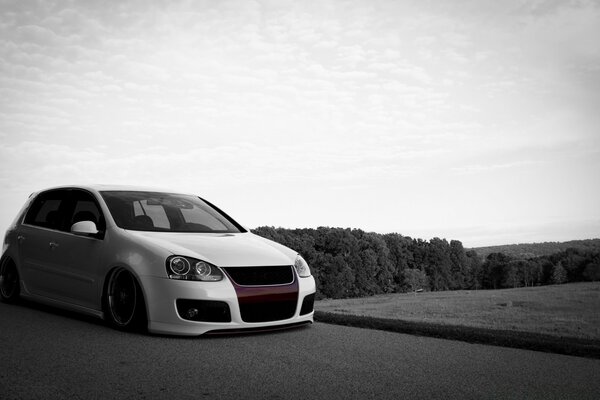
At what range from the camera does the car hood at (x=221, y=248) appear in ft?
21.6

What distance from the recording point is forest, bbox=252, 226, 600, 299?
95.0 m

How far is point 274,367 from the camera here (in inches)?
205

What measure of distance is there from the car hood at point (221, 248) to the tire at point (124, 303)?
489 mm

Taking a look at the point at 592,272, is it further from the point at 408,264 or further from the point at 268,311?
the point at 268,311

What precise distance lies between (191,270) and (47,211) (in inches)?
128

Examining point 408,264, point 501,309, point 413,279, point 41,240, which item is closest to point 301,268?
point 41,240

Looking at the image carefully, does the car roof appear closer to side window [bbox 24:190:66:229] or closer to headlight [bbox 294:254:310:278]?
side window [bbox 24:190:66:229]

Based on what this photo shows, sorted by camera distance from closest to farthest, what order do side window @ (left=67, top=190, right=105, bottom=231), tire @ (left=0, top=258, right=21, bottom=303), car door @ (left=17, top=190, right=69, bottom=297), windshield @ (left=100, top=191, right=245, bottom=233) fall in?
windshield @ (left=100, top=191, right=245, bottom=233)
side window @ (left=67, top=190, right=105, bottom=231)
car door @ (left=17, top=190, right=69, bottom=297)
tire @ (left=0, top=258, right=21, bottom=303)

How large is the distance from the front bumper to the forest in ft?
245

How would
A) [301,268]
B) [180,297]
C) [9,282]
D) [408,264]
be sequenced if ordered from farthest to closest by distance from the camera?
1. [408,264]
2. [9,282]
3. [301,268]
4. [180,297]

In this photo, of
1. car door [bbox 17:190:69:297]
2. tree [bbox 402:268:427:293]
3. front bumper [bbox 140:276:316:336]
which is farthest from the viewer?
tree [bbox 402:268:427:293]

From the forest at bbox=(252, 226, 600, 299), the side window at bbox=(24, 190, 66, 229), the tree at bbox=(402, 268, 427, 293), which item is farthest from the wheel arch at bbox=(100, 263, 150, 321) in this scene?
the tree at bbox=(402, 268, 427, 293)

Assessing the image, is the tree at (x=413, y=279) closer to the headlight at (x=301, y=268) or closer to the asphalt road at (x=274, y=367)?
the headlight at (x=301, y=268)

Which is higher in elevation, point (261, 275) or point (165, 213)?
point (165, 213)
